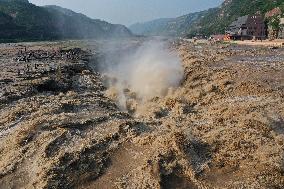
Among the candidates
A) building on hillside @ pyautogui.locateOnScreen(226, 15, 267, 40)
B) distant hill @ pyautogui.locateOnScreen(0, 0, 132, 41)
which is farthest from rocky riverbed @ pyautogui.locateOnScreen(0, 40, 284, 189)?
distant hill @ pyautogui.locateOnScreen(0, 0, 132, 41)

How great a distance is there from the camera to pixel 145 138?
17.5 m

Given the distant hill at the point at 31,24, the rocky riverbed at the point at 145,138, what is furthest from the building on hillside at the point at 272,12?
the rocky riverbed at the point at 145,138

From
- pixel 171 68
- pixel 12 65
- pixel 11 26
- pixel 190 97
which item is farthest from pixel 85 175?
pixel 11 26

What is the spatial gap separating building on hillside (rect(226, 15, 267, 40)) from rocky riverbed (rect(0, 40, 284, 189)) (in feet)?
244

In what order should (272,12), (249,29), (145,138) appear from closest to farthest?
(145,138)
(249,29)
(272,12)

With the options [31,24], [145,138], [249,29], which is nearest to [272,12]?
[249,29]

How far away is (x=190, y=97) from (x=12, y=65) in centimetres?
1977

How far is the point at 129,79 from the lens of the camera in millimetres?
35938

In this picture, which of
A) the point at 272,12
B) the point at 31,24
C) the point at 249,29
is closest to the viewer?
the point at 249,29

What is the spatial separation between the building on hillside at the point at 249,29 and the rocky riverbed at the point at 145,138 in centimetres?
7424

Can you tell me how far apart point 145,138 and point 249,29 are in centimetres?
8924

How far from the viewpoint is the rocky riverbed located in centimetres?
1456

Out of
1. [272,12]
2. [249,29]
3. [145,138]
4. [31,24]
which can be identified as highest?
[272,12]

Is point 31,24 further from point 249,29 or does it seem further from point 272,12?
point 272,12
